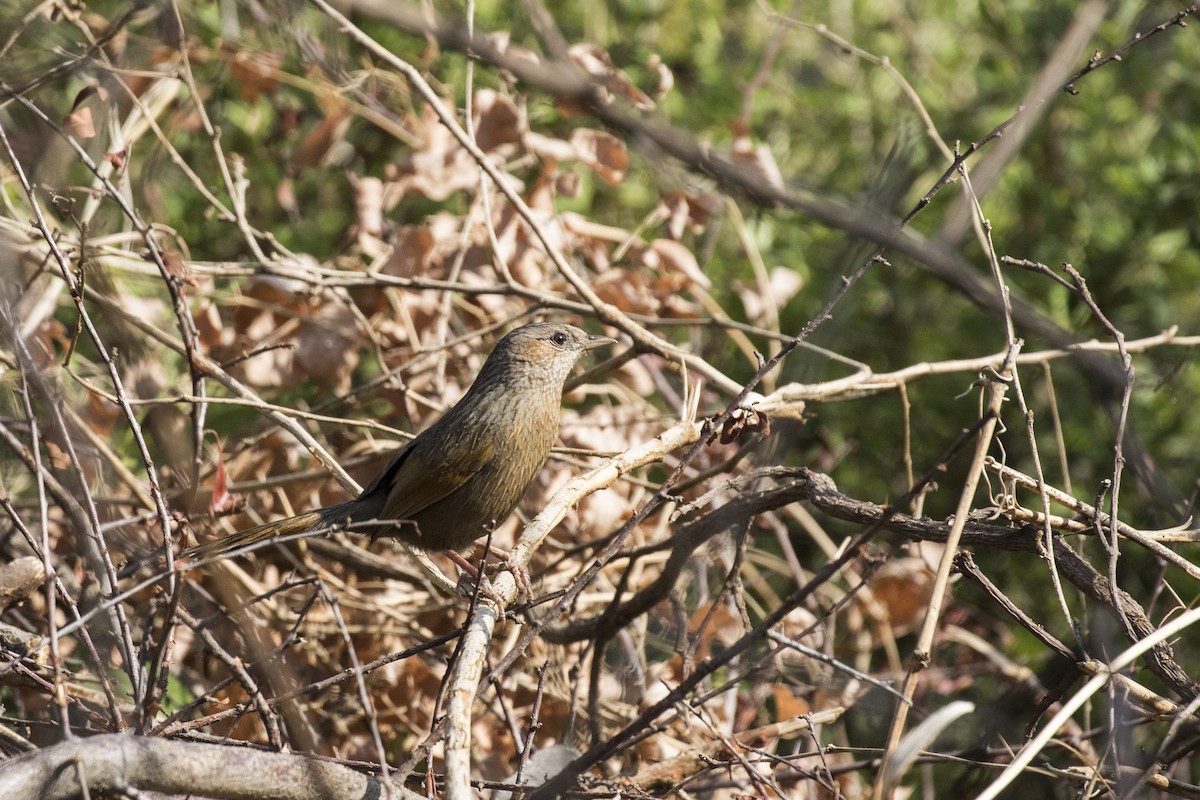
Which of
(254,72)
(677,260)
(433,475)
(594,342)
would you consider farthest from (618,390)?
(254,72)

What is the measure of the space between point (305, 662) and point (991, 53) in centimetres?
537

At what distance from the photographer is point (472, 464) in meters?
4.43

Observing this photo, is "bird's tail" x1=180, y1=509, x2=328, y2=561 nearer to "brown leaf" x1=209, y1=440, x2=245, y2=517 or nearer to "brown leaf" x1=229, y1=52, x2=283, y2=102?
"brown leaf" x1=209, y1=440, x2=245, y2=517

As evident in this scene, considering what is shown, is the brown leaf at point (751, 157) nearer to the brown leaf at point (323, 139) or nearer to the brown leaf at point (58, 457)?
the brown leaf at point (323, 139)

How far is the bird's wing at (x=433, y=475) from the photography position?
4414 millimetres

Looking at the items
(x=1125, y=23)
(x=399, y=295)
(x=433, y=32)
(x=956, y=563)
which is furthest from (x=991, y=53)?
(x=433, y=32)

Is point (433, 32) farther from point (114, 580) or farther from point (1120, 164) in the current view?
point (1120, 164)

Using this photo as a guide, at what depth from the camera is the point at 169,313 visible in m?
5.25

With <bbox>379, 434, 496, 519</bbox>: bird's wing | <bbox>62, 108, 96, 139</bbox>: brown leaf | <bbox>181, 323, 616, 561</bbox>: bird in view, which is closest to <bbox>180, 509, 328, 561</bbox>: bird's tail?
<bbox>181, 323, 616, 561</bbox>: bird

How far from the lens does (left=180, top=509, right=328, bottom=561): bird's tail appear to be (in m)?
3.72

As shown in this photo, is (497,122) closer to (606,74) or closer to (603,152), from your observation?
(603,152)

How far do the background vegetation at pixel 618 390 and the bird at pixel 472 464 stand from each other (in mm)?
240

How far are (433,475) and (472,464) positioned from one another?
157 millimetres

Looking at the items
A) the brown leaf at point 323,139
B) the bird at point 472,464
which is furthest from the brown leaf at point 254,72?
the bird at point 472,464
